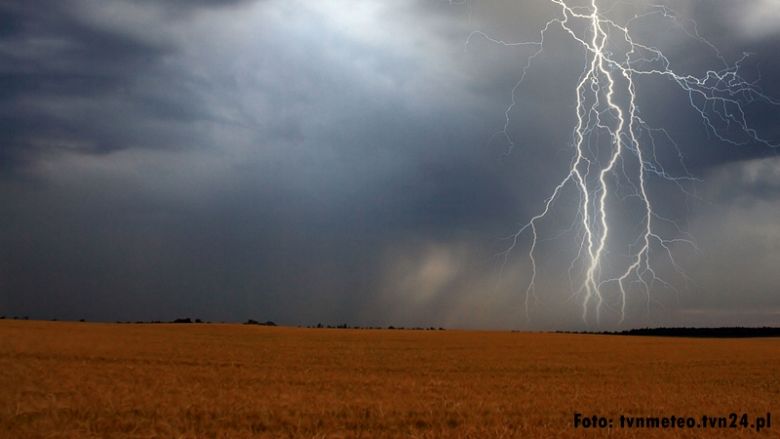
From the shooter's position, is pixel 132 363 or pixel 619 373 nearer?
pixel 132 363

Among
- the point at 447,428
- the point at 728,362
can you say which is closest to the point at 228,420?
the point at 447,428

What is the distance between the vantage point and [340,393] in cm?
1227

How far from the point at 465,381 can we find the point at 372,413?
5.44 m

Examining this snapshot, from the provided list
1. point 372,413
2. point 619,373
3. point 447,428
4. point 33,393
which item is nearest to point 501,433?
point 447,428

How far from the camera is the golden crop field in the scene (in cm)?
893

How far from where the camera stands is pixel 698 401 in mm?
12828

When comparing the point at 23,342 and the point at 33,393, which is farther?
the point at 23,342

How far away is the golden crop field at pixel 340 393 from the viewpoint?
8.93 meters

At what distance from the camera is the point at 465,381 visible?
49.1ft

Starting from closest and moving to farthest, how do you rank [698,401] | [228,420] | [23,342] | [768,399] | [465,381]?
[228,420] → [698,401] → [768,399] → [465,381] → [23,342]

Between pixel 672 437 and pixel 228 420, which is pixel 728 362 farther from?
pixel 228 420

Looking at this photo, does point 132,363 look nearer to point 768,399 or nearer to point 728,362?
point 768,399

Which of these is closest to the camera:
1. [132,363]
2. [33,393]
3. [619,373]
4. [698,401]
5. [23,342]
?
[33,393]

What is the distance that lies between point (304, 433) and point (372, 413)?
1.65 meters
